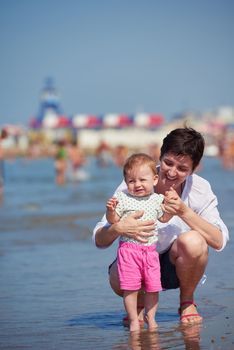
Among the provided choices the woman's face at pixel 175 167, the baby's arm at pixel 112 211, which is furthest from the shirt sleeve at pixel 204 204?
the baby's arm at pixel 112 211

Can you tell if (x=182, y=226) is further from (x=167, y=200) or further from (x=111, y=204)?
(x=111, y=204)

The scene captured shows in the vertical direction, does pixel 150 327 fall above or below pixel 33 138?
above

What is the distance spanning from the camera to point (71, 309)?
5629 millimetres

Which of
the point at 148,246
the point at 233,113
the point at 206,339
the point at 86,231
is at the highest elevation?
the point at 148,246

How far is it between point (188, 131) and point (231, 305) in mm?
1156

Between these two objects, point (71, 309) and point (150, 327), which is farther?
point (71, 309)

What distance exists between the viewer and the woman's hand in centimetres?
475

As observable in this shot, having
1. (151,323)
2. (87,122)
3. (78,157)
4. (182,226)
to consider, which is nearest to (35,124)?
(87,122)

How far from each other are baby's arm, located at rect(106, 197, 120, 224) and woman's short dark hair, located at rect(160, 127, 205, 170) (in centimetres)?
42

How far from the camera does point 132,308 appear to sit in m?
4.86

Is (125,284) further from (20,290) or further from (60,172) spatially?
(60,172)

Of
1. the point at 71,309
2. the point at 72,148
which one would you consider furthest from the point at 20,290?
the point at 72,148

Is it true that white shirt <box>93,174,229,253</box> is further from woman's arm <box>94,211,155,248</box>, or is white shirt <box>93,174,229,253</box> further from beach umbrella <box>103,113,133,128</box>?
beach umbrella <box>103,113,133,128</box>

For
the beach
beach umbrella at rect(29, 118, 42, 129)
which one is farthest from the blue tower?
the beach
